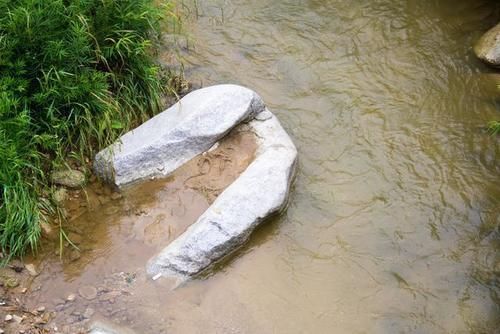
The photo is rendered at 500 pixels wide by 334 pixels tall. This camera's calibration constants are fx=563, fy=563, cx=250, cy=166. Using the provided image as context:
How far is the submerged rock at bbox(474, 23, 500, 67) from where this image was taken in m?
6.85

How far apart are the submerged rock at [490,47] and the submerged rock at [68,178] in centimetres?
497

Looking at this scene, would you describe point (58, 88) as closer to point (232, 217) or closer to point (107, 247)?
Answer: point (107, 247)

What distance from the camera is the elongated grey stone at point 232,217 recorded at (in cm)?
488

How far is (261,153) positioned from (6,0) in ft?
8.95

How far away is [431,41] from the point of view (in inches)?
286

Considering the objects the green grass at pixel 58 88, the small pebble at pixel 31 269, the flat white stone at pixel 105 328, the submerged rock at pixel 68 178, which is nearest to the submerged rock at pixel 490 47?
the green grass at pixel 58 88

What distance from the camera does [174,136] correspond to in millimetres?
5508

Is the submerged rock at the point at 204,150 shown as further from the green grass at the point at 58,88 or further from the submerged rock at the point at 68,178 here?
the green grass at the point at 58,88

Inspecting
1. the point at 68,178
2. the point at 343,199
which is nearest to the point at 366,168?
the point at 343,199

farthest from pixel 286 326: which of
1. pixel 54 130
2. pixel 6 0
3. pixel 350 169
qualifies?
pixel 6 0

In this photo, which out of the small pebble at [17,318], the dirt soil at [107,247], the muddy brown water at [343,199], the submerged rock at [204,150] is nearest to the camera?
the small pebble at [17,318]

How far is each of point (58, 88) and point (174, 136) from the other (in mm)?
1158

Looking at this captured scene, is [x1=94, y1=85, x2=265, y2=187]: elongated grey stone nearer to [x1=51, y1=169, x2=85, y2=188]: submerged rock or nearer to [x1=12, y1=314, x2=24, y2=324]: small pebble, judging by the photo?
[x1=51, y1=169, x2=85, y2=188]: submerged rock

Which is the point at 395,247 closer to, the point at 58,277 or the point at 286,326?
the point at 286,326
